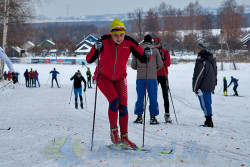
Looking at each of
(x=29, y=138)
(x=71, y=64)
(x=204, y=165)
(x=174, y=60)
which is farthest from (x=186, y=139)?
(x=71, y=64)

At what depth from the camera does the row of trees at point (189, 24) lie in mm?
69062

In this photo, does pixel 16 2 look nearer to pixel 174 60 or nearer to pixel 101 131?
pixel 101 131

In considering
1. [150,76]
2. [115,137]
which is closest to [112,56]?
[115,137]

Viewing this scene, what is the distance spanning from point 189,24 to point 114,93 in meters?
82.4

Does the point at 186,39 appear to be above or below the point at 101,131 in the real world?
above

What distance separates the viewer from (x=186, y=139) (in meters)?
4.79

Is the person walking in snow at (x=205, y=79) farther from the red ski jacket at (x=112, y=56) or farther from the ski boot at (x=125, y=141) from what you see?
the ski boot at (x=125, y=141)

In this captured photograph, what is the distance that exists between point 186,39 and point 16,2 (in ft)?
179

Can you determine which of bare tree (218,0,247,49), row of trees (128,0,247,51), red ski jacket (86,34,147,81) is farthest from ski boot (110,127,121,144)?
bare tree (218,0,247,49)

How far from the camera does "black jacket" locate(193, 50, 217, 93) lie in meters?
6.05

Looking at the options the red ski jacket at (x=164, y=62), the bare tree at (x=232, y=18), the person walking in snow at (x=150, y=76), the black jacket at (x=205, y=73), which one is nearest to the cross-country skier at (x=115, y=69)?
the person walking in snow at (x=150, y=76)

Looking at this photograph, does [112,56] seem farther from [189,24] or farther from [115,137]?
[189,24]

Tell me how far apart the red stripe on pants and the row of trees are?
5771 cm

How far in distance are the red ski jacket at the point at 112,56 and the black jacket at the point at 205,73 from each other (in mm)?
2241
